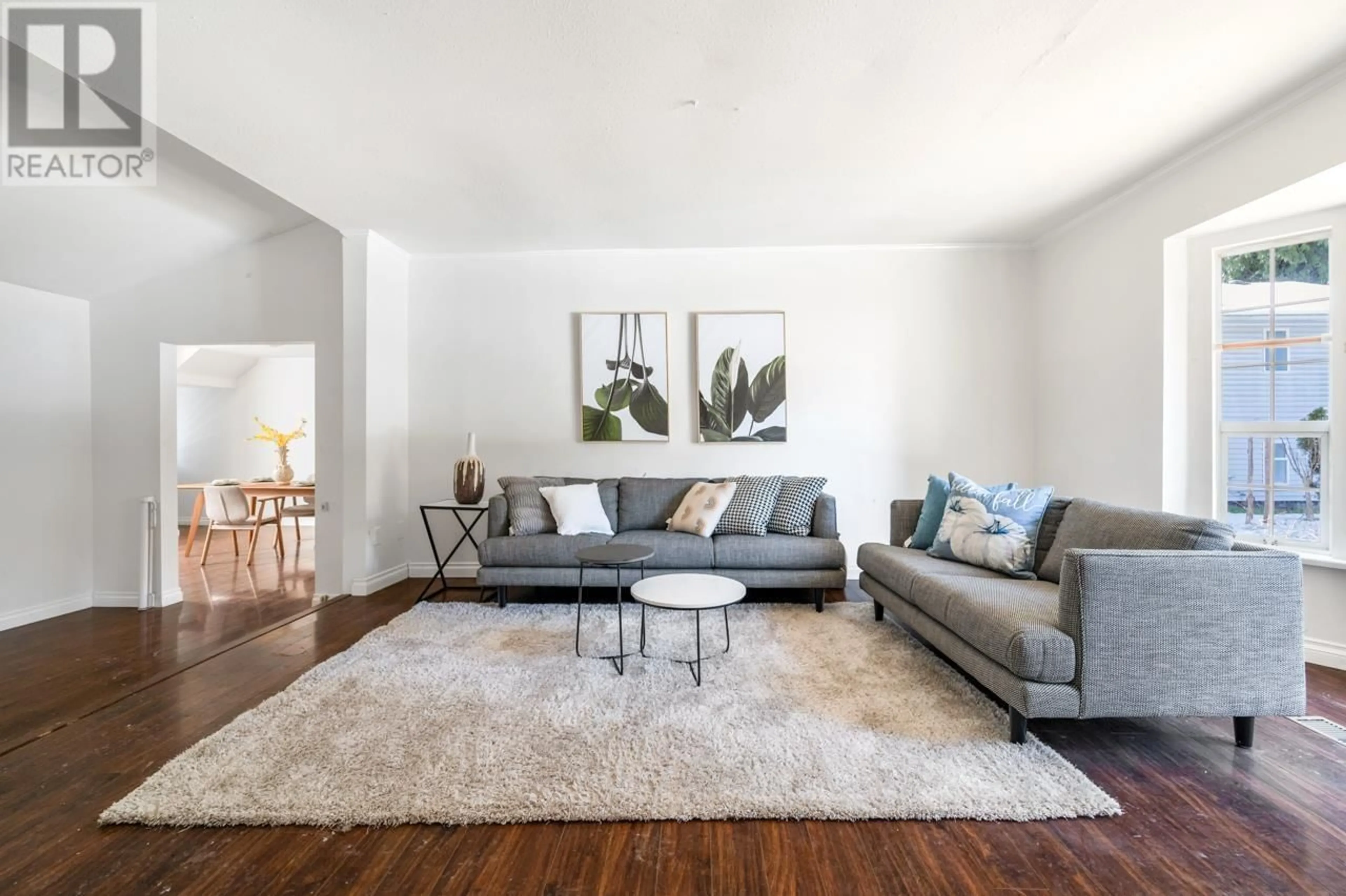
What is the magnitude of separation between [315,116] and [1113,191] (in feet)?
14.5

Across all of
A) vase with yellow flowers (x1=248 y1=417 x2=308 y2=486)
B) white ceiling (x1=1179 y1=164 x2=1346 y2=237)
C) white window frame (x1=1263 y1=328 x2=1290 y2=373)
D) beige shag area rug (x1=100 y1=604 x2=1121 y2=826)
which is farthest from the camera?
vase with yellow flowers (x1=248 y1=417 x2=308 y2=486)

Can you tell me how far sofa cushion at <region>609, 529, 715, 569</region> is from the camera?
3.41 metres

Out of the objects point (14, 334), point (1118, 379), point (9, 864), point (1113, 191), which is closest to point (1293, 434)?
point (1118, 379)

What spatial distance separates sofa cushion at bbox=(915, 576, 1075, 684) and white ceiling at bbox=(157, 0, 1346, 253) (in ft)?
7.01

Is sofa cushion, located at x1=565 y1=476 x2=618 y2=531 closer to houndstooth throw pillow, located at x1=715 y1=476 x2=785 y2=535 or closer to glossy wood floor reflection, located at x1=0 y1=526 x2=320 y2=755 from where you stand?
houndstooth throw pillow, located at x1=715 y1=476 x2=785 y2=535

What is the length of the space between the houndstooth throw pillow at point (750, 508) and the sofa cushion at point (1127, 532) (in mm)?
1587

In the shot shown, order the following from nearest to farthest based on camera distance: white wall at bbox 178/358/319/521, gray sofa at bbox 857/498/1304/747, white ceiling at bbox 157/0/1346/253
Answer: gray sofa at bbox 857/498/1304/747 → white ceiling at bbox 157/0/1346/253 → white wall at bbox 178/358/319/521

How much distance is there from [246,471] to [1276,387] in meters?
10.1

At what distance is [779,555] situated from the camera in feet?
11.0

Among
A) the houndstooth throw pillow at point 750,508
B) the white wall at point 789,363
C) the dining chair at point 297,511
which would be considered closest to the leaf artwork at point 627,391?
the white wall at point 789,363

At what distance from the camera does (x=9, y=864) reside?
4.43 feet

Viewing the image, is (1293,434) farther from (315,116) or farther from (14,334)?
(14,334)

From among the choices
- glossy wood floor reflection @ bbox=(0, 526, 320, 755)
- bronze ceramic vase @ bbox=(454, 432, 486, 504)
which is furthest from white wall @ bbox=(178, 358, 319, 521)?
bronze ceramic vase @ bbox=(454, 432, 486, 504)

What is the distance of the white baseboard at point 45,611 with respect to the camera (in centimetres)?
A: 314
